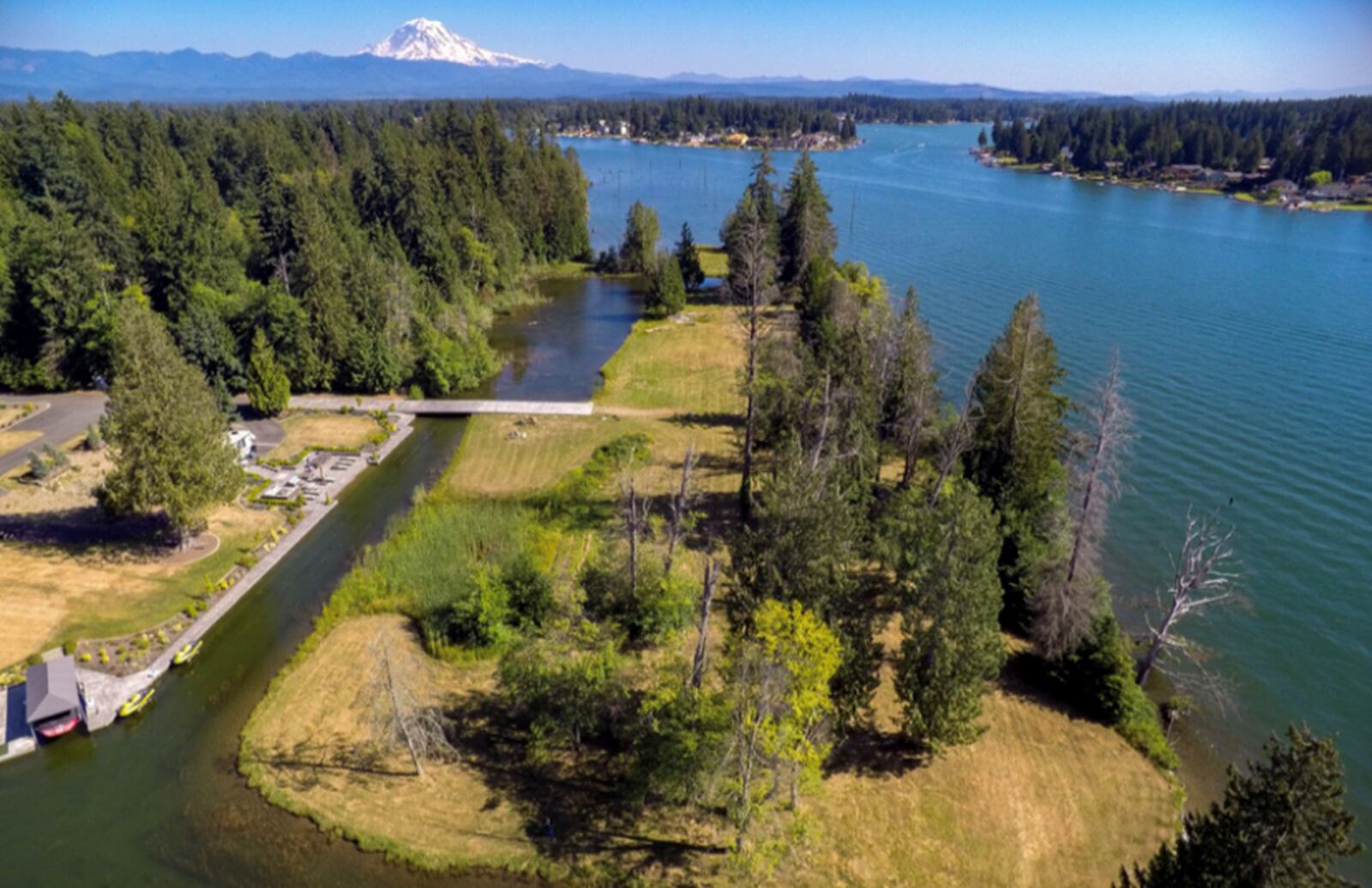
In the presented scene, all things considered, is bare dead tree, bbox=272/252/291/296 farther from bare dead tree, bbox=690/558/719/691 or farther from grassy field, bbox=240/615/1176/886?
bare dead tree, bbox=690/558/719/691

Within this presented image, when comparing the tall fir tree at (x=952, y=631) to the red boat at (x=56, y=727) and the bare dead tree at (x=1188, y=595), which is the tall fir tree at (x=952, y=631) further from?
the red boat at (x=56, y=727)

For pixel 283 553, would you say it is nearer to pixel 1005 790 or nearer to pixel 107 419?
pixel 107 419

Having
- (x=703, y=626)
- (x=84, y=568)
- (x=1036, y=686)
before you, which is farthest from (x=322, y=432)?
(x=1036, y=686)

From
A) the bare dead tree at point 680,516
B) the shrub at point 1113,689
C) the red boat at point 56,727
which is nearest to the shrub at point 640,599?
the bare dead tree at point 680,516

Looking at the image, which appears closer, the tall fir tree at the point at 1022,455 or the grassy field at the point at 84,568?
the grassy field at the point at 84,568

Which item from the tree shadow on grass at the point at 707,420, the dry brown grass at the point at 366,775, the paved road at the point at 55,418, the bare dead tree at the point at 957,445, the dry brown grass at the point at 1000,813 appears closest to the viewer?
the dry brown grass at the point at 1000,813

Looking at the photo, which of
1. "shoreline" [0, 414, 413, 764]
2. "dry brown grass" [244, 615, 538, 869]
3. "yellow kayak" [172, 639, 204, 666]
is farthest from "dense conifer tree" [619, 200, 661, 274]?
"dry brown grass" [244, 615, 538, 869]

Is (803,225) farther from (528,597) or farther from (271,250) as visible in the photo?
(528,597)
